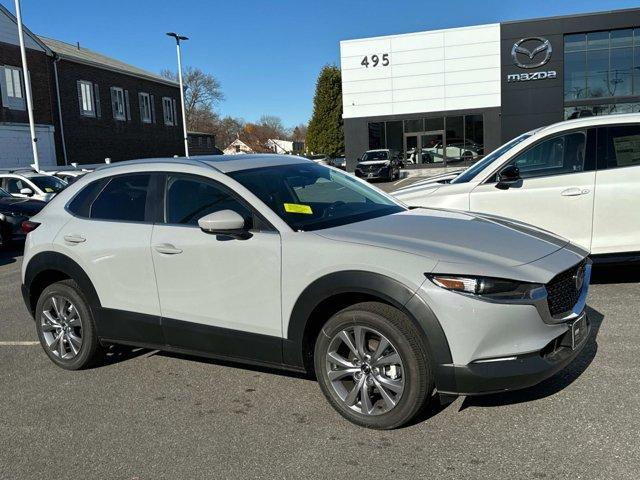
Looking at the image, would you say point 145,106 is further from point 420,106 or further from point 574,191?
point 574,191

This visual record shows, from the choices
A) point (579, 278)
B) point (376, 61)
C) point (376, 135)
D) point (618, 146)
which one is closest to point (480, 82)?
point (376, 61)

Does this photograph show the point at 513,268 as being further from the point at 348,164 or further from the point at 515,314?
the point at 348,164

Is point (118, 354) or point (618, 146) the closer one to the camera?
point (118, 354)

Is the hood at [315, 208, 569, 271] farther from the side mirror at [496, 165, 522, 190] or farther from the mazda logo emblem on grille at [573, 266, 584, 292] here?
the side mirror at [496, 165, 522, 190]

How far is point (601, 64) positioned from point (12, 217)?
109ft

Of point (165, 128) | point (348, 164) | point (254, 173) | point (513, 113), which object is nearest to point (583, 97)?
point (513, 113)

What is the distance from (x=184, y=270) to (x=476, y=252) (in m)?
1.96

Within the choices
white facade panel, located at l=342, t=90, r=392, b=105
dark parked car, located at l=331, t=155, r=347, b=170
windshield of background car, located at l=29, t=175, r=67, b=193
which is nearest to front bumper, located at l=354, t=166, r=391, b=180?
dark parked car, located at l=331, t=155, r=347, b=170

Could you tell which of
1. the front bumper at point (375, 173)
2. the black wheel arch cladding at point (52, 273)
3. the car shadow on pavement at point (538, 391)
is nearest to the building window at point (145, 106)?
the front bumper at point (375, 173)

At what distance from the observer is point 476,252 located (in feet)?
11.0

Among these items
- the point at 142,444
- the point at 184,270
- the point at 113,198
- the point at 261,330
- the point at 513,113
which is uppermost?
the point at 513,113

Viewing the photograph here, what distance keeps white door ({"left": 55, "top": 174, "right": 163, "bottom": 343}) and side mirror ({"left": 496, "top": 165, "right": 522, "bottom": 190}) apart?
12.6ft

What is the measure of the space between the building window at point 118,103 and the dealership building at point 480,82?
567 inches

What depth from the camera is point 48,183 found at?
572 inches
